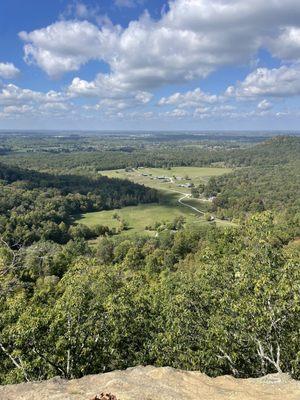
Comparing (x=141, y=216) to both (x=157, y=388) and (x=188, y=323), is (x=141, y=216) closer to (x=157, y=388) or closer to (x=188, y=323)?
(x=188, y=323)

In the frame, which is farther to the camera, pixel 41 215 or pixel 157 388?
pixel 41 215

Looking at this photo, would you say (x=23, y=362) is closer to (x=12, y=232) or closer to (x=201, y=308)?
(x=201, y=308)

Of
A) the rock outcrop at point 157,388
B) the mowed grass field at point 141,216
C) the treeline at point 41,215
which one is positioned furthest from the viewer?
the mowed grass field at point 141,216

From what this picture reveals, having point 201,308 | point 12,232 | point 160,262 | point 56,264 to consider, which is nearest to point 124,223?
point 12,232

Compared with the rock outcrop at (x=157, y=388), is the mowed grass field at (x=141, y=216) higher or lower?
lower

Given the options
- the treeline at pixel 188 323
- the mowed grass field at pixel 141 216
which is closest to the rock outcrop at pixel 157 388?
the treeline at pixel 188 323

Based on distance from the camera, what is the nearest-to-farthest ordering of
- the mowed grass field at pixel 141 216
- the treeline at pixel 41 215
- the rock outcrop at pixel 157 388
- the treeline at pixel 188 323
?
the rock outcrop at pixel 157 388, the treeline at pixel 188 323, the treeline at pixel 41 215, the mowed grass field at pixel 141 216

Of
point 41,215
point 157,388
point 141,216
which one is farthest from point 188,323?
point 141,216

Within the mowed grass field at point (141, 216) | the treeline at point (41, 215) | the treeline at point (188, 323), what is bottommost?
the mowed grass field at point (141, 216)

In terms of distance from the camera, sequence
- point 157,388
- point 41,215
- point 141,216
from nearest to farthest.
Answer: point 157,388 → point 41,215 → point 141,216

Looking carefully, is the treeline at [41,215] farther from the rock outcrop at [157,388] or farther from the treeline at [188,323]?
the rock outcrop at [157,388]
